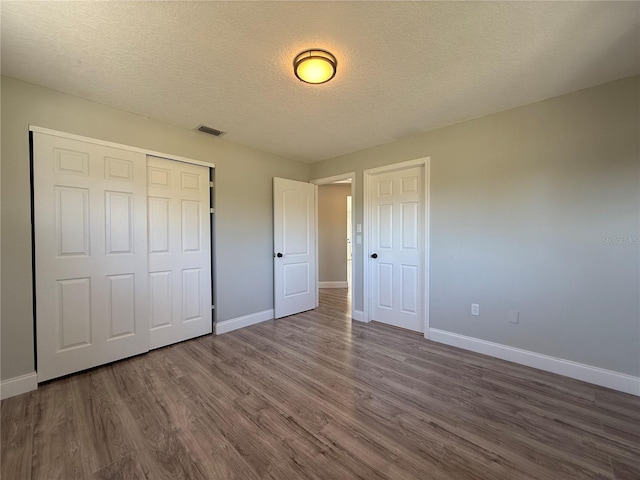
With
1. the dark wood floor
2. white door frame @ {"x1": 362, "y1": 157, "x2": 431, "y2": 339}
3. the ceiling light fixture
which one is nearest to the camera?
the dark wood floor

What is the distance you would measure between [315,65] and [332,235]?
4651 mm

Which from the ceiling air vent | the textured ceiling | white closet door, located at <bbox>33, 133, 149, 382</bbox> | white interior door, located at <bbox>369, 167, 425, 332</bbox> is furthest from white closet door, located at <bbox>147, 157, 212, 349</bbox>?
white interior door, located at <bbox>369, 167, 425, 332</bbox>

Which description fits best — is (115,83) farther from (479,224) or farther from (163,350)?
(479,224)

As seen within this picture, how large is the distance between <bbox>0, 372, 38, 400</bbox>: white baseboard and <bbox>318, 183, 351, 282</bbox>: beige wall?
4.78m

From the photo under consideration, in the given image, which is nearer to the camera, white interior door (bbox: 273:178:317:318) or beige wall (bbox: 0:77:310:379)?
beige wall (bbox: 0:77:310:379)

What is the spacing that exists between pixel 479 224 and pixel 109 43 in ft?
11.1

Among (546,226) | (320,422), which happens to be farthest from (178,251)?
(546,226)

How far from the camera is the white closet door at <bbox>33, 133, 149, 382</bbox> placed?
2092mm

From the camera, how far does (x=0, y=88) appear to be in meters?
1.90

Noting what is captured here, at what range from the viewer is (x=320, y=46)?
1656 millimetres

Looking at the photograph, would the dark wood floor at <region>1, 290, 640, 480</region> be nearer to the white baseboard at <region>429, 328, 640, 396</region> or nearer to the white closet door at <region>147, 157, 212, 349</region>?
the white baseboard at <region>429, 328, 640, 396</region>

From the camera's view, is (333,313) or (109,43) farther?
(333,313)

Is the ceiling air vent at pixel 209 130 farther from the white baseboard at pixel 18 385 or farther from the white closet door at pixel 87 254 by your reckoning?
the white baseboard at pixel 18 385

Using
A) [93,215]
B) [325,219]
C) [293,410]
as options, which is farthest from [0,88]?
[325,219]
